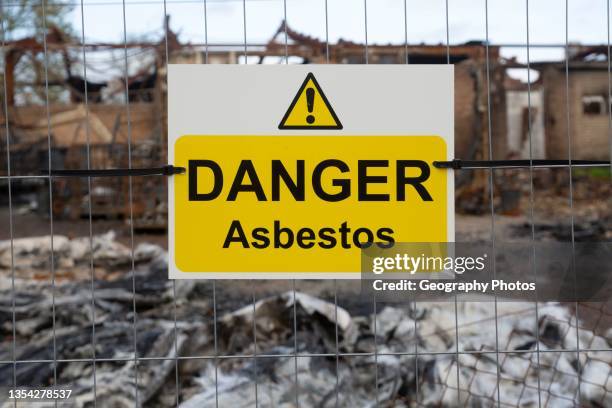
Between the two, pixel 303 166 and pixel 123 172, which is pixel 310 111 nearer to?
pixel 303 166

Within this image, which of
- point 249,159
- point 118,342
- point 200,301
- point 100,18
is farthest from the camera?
point 100,18

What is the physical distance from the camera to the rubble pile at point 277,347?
333 cm

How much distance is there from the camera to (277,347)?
449 cm

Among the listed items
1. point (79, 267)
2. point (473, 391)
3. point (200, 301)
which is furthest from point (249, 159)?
point (79, 267)

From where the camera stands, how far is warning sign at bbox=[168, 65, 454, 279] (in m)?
1.57

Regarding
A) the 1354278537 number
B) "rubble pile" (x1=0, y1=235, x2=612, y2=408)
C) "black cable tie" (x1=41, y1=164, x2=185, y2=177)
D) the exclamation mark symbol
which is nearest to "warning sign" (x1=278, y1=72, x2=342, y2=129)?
the exclamation mark symbol

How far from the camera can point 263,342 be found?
175 inches

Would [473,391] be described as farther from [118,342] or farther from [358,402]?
[118,342]

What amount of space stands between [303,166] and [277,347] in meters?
3.15

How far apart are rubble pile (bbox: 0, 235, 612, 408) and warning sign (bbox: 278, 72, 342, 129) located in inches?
48.3

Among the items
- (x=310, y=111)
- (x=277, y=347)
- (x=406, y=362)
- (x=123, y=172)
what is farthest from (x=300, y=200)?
(x=277, y=347)

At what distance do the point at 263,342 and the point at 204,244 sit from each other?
3007 mm

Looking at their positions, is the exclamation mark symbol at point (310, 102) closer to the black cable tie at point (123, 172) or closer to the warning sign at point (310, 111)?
the warning sign at point (310, 111)

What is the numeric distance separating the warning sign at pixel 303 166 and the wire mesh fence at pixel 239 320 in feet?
0.39
